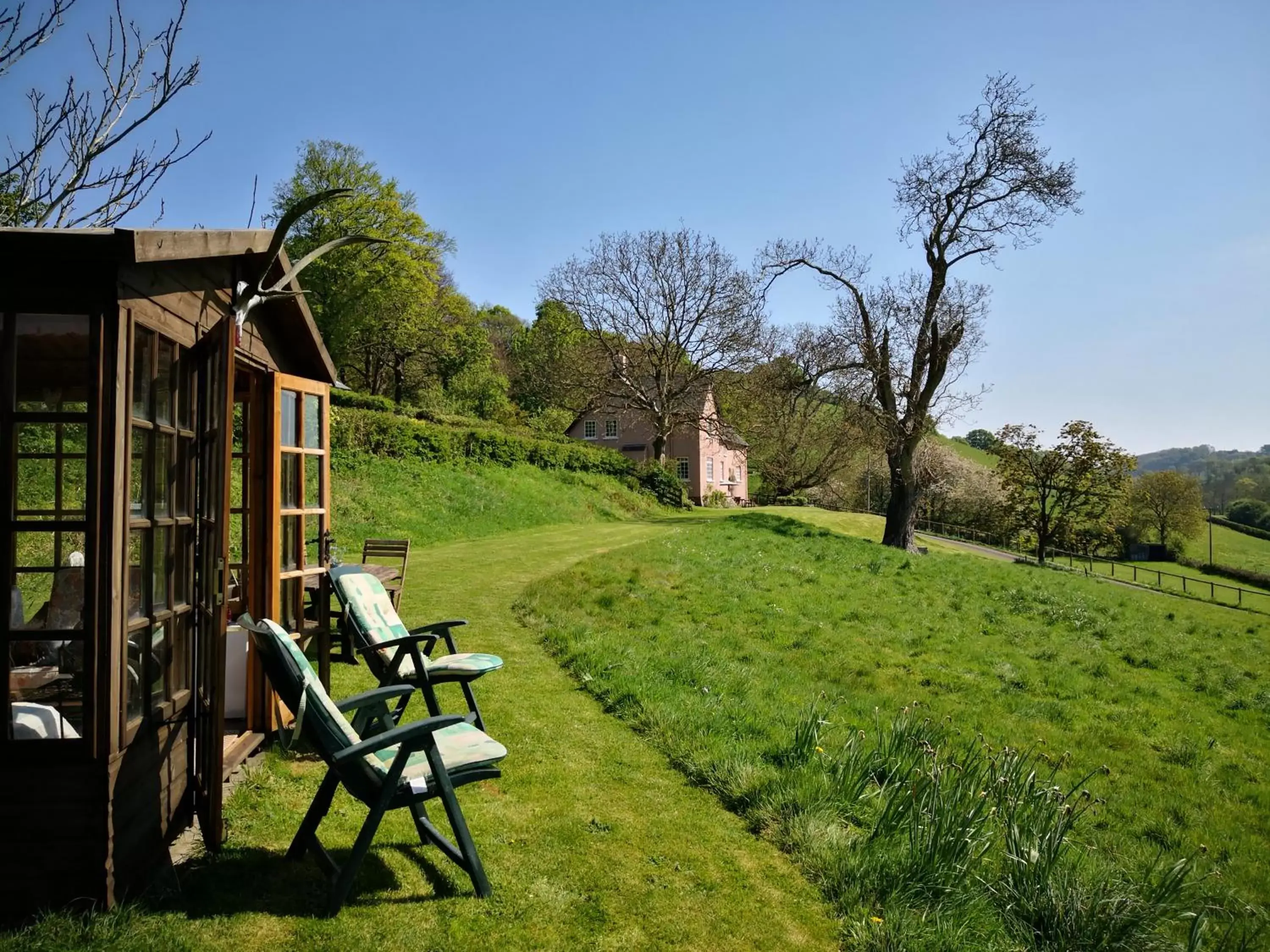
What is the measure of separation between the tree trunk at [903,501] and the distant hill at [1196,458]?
383ft

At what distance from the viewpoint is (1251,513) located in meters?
80.1

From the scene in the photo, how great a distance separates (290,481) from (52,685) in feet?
8.67

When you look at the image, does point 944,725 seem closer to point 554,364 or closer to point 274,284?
point 274,284

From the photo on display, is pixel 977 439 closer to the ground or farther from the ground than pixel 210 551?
farther from the ground

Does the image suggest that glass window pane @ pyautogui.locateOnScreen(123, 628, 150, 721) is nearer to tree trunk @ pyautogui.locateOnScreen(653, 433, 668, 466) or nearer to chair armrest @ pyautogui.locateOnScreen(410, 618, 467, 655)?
chair armrest @ pyautogui.locateOnScreen(410, 618, 467, 655)

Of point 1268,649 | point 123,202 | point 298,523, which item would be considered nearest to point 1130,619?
point 1268,649

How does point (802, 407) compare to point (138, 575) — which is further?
point (802, 407)

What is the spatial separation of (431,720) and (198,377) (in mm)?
2216

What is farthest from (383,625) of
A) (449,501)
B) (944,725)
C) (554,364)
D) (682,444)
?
(682,444)

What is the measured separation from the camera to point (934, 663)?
32.9ft

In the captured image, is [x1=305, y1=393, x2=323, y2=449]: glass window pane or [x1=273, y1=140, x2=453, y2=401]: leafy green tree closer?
[x1=305, y1=393, x2=323, y2=449]: glass window pane

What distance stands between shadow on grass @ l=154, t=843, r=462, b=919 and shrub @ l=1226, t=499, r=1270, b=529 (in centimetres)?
9442

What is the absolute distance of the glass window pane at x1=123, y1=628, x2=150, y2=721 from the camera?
3.47 m

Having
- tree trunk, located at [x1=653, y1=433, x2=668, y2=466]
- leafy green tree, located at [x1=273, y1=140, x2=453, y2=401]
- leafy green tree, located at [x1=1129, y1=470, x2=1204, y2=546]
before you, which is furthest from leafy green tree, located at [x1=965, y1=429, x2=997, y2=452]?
leafy green tree, located at [x1=273, y1=140, x2=453, y2=401]
